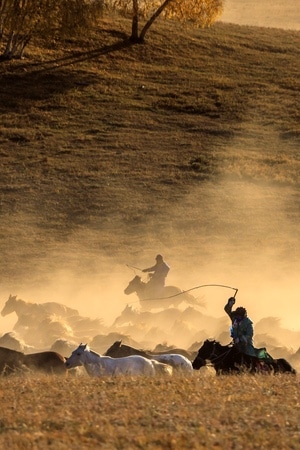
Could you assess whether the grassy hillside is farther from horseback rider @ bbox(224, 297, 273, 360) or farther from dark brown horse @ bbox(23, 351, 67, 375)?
dark brown horse @ bbox(23, 351, 67, 375)

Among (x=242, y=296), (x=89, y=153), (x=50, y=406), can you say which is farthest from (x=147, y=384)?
(x=89, y=153)

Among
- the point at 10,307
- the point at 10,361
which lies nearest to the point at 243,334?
the point at 10,361

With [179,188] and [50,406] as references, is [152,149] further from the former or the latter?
[50,406]

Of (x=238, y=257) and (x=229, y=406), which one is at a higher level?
(x=229, y=406)

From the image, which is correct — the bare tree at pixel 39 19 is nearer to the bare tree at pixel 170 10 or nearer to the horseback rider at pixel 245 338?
the bare tree at pixel 170 10

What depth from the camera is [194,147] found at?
50188 mm

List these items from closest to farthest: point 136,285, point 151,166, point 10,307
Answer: point 10,307
point 136,285
point 151,166

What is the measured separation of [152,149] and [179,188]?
4984 mm

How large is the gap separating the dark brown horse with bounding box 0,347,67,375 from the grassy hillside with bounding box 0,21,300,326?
1306cm

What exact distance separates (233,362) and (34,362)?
277 centimetres

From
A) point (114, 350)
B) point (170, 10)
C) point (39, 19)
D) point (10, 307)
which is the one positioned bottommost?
point (10, 307)

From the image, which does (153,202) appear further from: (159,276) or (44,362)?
(44,362)

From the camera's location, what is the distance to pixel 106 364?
15.7 m

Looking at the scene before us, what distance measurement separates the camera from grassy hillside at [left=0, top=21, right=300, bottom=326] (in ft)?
117
